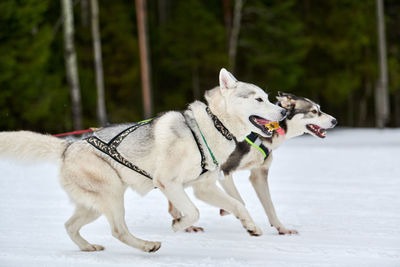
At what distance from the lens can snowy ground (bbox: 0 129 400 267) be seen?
3938 mm

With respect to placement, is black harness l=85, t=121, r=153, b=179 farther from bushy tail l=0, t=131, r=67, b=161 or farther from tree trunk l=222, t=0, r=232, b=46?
tree trunk l=222, t=0, r=232, b=46

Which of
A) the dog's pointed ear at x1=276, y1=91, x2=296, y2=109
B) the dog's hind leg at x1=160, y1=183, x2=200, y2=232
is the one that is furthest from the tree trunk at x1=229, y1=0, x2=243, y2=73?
the dog's hind leg at x1=160, y1=183, x2=200, y2=232

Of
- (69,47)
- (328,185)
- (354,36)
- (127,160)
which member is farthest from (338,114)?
(127,160)

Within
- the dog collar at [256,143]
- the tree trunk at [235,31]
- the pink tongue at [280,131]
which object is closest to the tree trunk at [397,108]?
the tree trunk at [235,31]

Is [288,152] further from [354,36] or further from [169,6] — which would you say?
[169,6]

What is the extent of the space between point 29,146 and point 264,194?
248cm

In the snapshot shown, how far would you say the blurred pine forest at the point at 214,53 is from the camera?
18944mm

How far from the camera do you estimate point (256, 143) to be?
5176 millimetres

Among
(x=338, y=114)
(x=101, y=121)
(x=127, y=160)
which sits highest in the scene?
(x=127, y=160)

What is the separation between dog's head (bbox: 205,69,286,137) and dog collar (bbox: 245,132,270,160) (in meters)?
0.80

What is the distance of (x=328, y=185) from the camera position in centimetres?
761

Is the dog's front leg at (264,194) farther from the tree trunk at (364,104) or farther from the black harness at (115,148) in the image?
the tree trunk at (364,104)

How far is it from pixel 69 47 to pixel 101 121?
2.77 metres

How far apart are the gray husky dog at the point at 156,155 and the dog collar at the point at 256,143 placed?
77 centimetres
